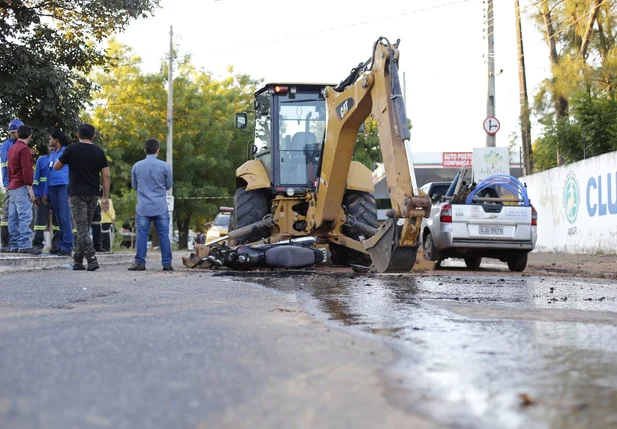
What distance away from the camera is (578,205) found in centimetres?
2091

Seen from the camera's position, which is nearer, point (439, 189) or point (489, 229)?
point (489, 229)

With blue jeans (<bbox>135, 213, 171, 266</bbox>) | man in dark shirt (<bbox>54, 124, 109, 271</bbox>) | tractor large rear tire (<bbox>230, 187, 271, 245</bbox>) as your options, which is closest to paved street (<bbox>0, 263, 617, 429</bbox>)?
man in dark shirt (<bbox>54, 124, 109, 271</bbox>)

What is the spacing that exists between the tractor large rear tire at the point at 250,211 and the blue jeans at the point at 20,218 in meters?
3.07

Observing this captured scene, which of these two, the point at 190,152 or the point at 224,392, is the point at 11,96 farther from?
the point at 190,152

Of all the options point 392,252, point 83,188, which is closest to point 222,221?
point 83,188

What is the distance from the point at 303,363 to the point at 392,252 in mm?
5958

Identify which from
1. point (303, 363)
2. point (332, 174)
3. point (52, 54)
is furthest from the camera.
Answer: point (52, 54)

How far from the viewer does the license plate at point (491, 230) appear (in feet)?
44.9

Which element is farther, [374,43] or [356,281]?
[374,43]

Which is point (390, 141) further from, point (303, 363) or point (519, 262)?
point (303, 363)

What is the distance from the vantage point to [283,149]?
12.9 meters

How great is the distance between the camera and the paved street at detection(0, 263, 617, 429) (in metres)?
2.41

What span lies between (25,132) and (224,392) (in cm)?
995

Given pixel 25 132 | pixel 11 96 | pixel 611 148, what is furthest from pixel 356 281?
pixel 611 148
